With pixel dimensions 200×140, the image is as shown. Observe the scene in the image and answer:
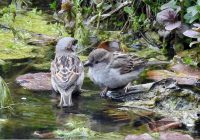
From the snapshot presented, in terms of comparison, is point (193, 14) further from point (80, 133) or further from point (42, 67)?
point (80, 133)

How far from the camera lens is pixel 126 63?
8.71 meters

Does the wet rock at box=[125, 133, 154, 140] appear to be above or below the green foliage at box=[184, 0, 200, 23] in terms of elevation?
below

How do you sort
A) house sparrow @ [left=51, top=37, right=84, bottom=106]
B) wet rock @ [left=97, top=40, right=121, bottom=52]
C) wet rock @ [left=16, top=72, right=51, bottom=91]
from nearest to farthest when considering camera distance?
house sparrow @ [left=51, top=37, right=84, bottom=106], wet rock @ [left=16, top=72, right=51, bottom=91], wet rock @ [left=97, top=40, right=121, bottom=52]

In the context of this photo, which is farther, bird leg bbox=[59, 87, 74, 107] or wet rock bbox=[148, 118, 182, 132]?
bird leg bbox=[59, 87, 74, 107]

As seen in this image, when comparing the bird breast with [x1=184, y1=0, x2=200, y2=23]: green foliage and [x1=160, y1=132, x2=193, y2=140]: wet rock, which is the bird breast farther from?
[x1=160, y1=132, x2=193, y2=140]: wet rock

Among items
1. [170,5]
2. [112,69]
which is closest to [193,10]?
[170,5]

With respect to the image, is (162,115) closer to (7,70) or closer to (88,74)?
(88,74)

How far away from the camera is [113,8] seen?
37.5 feet

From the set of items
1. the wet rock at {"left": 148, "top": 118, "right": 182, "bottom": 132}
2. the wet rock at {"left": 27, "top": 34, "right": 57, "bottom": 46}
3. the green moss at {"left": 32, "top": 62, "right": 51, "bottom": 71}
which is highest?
the wet rock at {"left": 27, "top": 34, "right": 57, "bottom": 46}

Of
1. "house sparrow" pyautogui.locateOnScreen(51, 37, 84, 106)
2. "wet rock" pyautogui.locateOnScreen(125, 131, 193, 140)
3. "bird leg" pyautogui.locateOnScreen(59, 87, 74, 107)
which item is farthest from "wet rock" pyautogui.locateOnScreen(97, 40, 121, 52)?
"wet rock" pyautogui.locateOnScreen(125, 131, 193, 140)

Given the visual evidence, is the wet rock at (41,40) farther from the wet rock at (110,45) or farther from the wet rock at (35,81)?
the wet rock at (35,81)

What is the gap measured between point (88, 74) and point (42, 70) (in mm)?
755

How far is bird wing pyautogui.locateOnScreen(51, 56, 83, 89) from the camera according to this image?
822 cm

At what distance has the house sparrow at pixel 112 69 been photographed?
8500 mm
